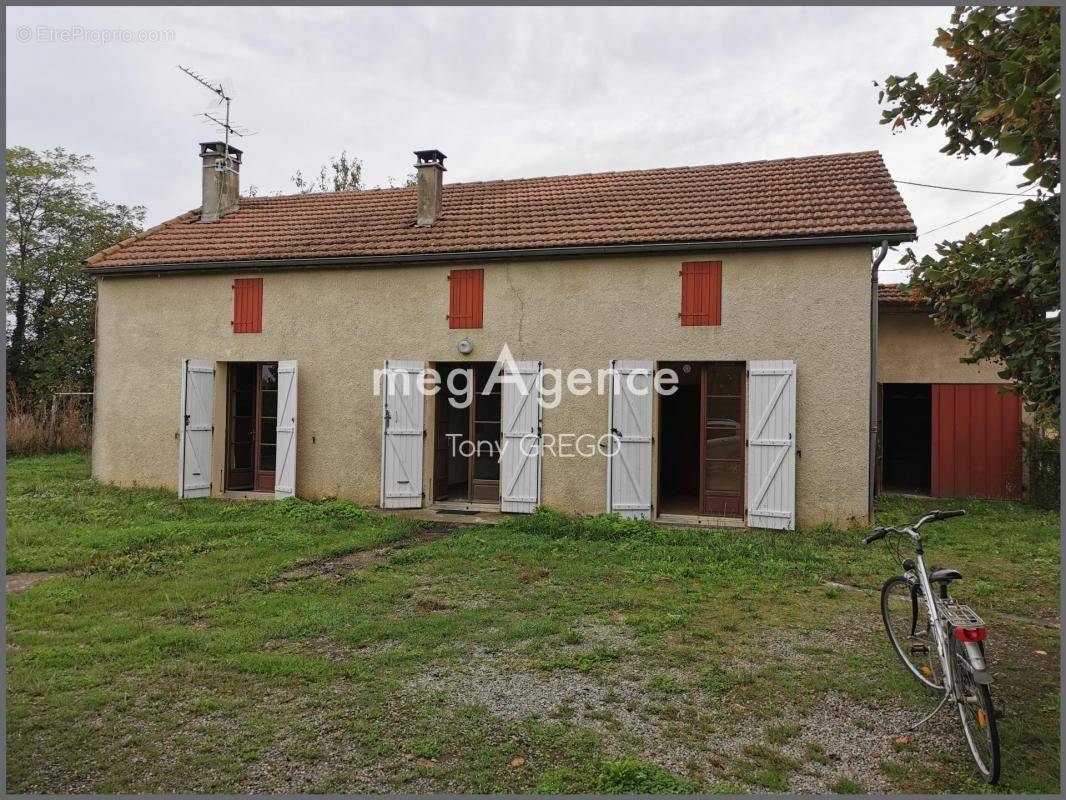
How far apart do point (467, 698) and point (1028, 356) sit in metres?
3.31

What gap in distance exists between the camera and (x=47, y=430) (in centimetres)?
1506

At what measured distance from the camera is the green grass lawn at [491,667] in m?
2.97

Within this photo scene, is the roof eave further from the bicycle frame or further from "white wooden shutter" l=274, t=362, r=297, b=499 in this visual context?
the bicycle frame

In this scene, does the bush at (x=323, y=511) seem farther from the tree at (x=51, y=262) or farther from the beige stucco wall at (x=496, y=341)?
the tree at (x=51, y=262)

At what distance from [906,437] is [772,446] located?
471 centimetres

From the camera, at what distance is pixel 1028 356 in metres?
3.23

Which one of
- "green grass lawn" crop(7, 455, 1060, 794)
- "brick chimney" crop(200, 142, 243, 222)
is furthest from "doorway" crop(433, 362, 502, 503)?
"brick chimney" crop(200, 142, 243, 222)

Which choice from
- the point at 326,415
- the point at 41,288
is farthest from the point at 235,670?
Result: the point at 41,288

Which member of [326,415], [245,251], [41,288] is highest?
[41,288]

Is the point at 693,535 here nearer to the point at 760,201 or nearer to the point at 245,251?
the point at 760,201

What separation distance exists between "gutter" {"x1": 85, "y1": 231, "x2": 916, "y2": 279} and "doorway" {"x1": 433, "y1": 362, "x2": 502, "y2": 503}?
1609mm

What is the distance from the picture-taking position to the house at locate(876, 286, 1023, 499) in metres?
10.4

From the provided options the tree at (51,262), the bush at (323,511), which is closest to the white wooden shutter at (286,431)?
the bush at (323,511)

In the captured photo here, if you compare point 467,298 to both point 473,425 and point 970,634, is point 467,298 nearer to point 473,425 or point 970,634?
point 473,425
